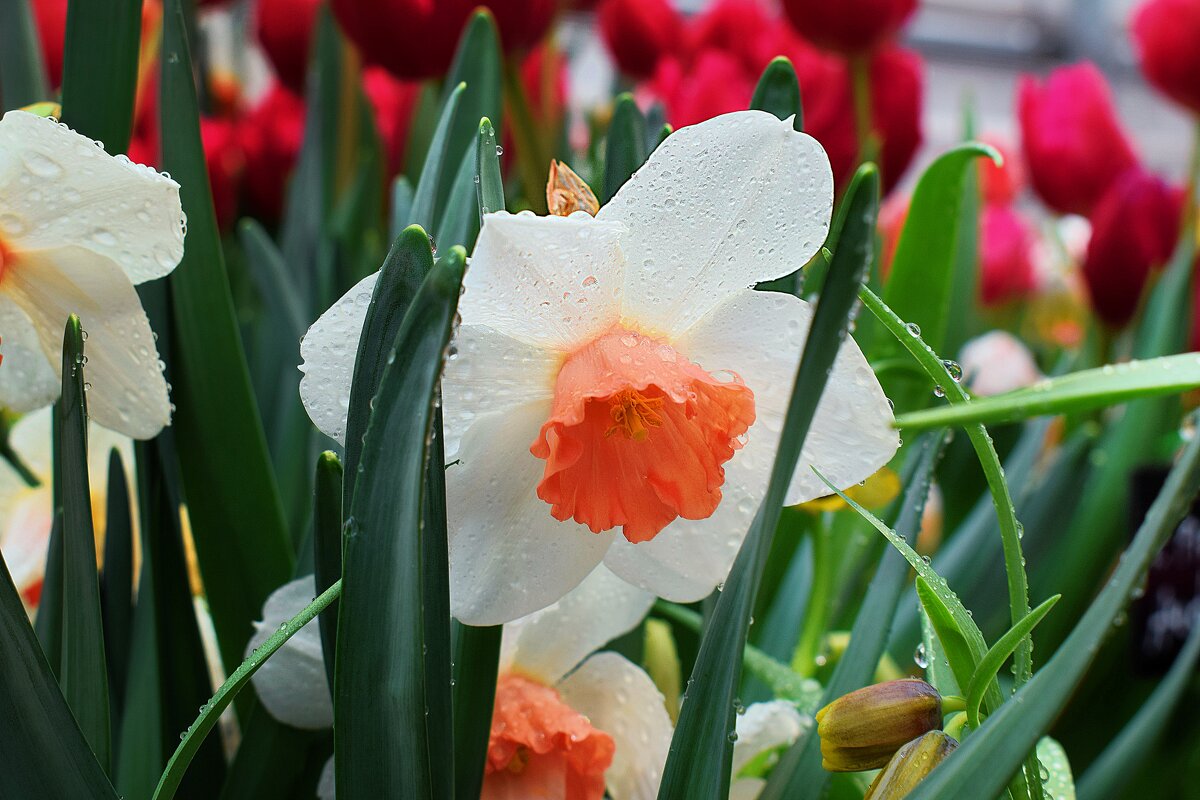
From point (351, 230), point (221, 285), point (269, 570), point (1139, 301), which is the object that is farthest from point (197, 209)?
point (1139, 301)

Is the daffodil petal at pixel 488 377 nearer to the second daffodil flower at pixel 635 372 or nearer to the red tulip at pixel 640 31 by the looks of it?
the second daffodil flower at pixel 635 372

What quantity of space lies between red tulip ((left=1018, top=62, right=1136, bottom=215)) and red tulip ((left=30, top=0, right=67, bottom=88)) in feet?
2.98

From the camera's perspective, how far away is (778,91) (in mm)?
373

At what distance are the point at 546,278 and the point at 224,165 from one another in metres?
0.81

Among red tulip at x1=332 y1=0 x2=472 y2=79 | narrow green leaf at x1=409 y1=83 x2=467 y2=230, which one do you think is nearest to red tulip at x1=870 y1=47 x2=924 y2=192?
red tulip at x1=332 y1=0 x2=472 y2=79

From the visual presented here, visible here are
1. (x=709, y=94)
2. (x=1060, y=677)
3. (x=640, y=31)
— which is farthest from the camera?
(x=640, y=31)

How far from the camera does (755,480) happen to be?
32cm

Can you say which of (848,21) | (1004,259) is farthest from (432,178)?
(1004,259)

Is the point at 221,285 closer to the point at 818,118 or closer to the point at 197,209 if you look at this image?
the point at 197,209

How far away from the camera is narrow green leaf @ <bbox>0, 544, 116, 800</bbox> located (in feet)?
0.88

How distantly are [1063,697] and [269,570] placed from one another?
12.1 inches

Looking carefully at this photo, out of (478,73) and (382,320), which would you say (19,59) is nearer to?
(478,73)

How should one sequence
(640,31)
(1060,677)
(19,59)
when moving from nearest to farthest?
1. (1060,677)
2. (19,59)
3. (640,31)

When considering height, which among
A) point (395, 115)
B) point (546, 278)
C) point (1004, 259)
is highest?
point (546, 278)
